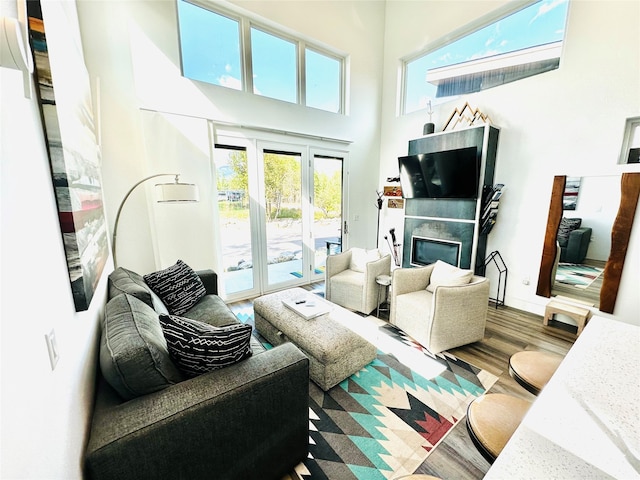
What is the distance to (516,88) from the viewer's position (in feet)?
10.6

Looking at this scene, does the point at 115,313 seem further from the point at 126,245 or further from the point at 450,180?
the point at 450,180

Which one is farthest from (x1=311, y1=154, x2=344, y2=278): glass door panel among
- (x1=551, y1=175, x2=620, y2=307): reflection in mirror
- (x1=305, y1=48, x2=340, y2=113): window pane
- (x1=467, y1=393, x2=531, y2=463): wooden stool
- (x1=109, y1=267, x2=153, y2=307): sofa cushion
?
(x1=467, y1=393, x2=531, y2=463): wooden stool

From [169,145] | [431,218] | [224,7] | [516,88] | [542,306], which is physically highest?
[224,7]

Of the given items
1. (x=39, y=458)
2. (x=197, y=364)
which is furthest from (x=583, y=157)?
(x=39, y=458)

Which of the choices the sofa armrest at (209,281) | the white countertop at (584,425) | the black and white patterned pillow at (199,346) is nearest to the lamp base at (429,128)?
the white countertop at (584,425)

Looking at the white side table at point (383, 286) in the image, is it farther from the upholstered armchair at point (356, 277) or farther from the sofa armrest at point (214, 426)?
the sofa armrest at point (214, 426)

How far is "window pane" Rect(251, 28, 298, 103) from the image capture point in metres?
3.60

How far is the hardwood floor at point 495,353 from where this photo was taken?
146cm

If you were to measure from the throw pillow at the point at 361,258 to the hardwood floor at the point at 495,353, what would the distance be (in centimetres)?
142

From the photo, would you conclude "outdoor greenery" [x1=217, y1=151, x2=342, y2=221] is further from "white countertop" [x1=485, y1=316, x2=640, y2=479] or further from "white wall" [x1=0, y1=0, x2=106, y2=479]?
"white countertop" [x1=485, y1=316, x2=640, y2=479]

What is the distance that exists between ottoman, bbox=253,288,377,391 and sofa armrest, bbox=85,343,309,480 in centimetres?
55

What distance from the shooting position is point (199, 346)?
1.22 metres

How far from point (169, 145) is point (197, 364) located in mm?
2774

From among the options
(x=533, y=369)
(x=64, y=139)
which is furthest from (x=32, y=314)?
(x=533, y=369)
